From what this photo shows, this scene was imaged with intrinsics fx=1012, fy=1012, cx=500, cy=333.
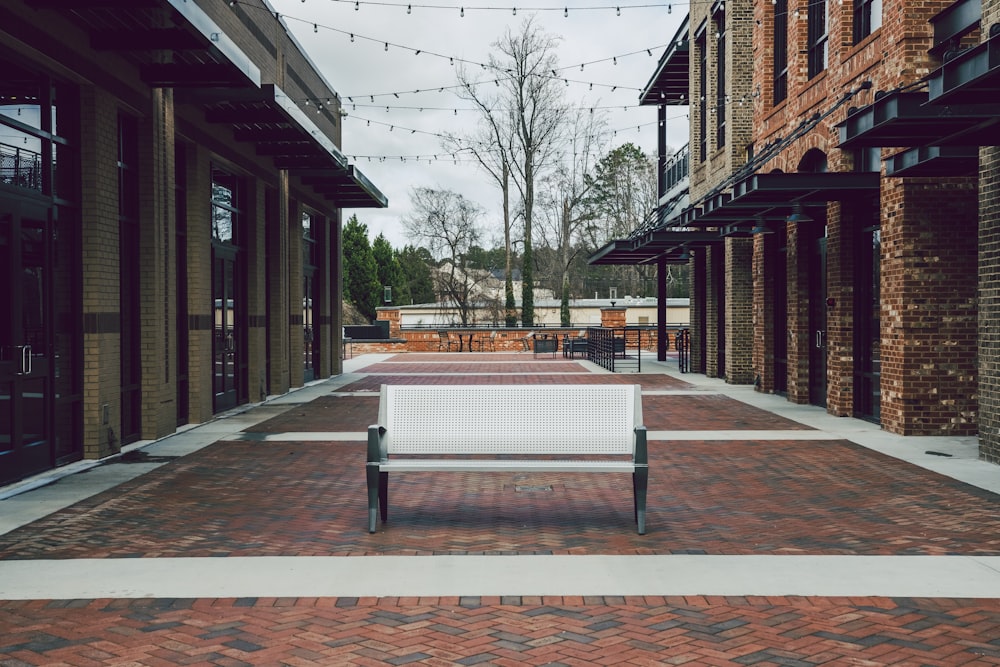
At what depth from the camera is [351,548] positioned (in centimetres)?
657

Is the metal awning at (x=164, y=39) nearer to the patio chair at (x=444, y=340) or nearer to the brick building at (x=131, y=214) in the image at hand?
the brick building at (x=131, y=214)

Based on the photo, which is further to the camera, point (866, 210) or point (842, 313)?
point (842, 313)

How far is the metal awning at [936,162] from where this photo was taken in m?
10.4

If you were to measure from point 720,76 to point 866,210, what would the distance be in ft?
31.5

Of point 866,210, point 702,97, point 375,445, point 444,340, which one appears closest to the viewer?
point 375,445

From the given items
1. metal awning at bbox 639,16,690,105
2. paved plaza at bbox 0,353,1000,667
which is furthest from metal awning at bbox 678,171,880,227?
metal awning at bbox 639,16,690,105

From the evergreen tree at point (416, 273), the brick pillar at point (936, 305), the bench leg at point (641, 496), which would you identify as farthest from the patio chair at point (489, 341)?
the bench leg at point (641, 496)

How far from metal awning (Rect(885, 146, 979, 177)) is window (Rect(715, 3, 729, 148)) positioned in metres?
11.0

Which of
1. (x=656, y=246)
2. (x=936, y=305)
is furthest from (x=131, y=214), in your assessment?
(x=656, y=246)

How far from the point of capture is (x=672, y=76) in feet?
93.1

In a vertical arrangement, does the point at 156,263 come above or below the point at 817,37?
below

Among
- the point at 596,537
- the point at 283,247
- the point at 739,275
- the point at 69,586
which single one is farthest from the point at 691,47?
the point at 69,586

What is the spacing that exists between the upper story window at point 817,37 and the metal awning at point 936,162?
4.80m

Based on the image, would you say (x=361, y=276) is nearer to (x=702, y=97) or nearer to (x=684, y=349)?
(x=684, y=349)
